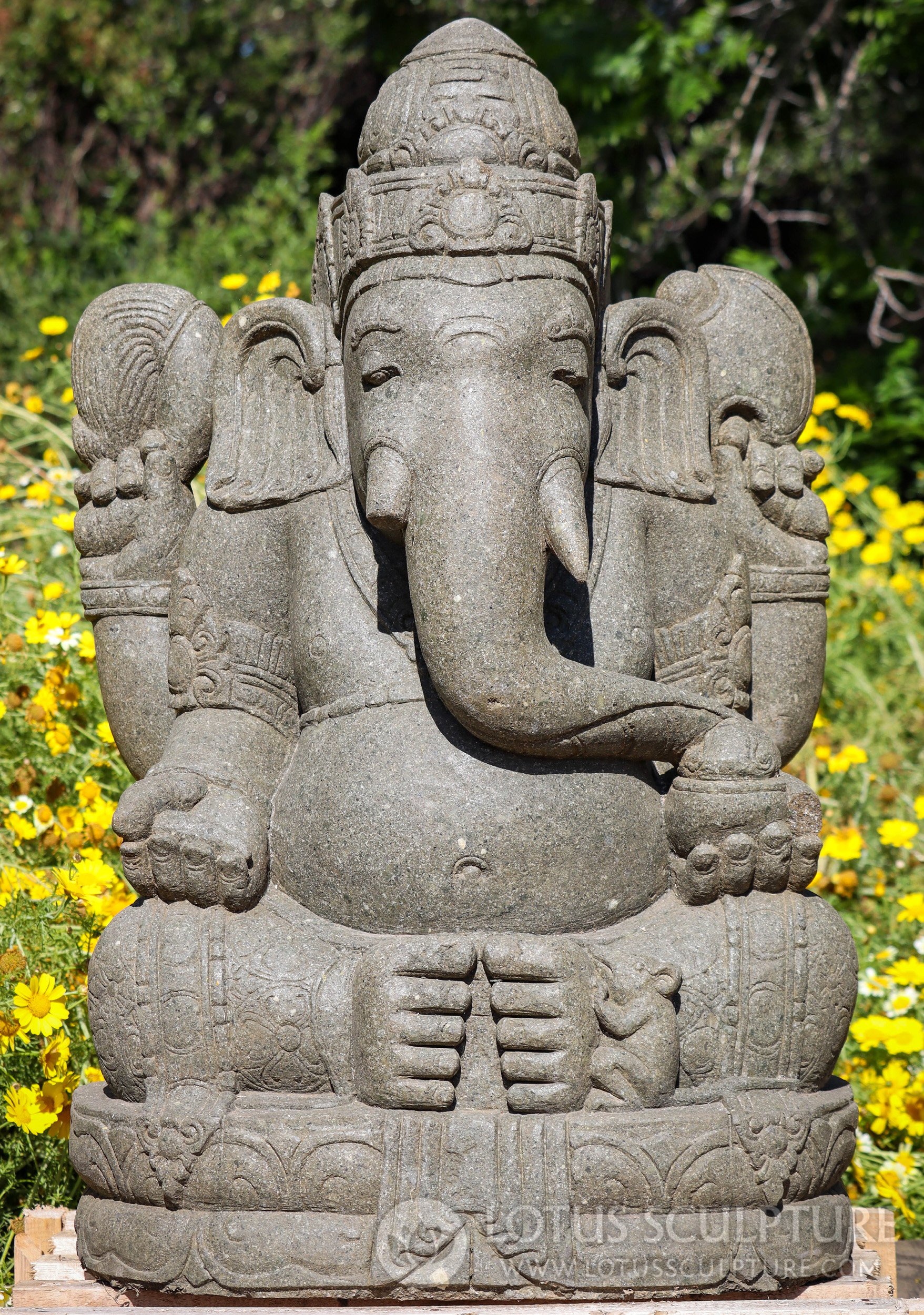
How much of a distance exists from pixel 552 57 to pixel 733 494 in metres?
3.93

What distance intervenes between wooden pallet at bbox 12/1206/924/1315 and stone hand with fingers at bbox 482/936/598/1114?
329 millimetres

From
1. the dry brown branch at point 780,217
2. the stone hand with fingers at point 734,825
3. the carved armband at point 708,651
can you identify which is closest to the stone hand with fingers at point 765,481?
the carved armband at point 708,651

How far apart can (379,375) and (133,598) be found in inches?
29.7

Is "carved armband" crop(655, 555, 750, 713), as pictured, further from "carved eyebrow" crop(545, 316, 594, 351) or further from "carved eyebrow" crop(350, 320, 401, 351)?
"carved eyebrow" crop(350, 320, 401, 351)

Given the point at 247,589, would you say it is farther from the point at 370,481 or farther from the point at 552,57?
the point at 552,57

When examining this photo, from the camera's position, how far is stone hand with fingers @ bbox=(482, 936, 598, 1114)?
258 cm

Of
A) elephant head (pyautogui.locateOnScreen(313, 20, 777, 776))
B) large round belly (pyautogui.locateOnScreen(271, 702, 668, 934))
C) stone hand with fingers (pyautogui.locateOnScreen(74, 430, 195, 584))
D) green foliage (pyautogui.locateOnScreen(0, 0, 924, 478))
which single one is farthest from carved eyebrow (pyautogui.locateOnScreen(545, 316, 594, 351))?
green foliage (pyautogui.locateOnScreen(0, 0, 924, 478))

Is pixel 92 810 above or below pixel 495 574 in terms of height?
below

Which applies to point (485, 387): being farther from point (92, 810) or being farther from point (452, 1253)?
point (92, 810)

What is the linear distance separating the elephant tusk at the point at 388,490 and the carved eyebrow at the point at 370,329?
0.69ft

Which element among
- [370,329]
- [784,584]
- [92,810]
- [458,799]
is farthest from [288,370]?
[92,810]

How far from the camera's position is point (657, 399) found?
315 centimetres

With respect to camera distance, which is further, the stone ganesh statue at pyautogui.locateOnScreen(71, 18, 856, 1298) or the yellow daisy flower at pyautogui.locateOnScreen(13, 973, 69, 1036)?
the yellow daisy flower at pyautogui.locateOnScreen(13, 973, 69, 1036)

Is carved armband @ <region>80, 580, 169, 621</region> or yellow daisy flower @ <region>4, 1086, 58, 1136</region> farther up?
carved armband @ <region>80, 580, 169, 621</region>
